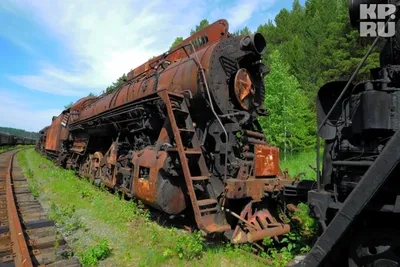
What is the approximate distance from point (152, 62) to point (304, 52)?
2404 centimetres

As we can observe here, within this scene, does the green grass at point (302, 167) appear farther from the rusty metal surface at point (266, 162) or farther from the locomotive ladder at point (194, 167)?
the locomotive ladder at point (194, 167)

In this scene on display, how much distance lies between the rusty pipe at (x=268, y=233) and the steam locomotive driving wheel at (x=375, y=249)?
1840mm

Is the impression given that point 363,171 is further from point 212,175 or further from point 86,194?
point 86,194

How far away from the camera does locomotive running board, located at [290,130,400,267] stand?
216 cm

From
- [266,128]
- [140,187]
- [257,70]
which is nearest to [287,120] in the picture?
[266,128]

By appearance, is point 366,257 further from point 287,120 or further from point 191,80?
point 287,120

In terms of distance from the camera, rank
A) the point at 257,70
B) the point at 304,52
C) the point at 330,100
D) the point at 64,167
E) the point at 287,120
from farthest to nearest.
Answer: the point at 304,52 < the point at 287,120 < the point at 64,167 < the point at 257,70 < the point at 330,100

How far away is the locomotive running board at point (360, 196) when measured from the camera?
216 cm

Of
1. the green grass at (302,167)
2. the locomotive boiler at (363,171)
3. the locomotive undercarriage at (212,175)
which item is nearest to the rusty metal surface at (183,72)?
the locomotive undercarriage at (212,175)

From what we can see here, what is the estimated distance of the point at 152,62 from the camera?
26.6 ft

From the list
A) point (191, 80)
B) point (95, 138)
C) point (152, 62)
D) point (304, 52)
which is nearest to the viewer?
point (191, 80)

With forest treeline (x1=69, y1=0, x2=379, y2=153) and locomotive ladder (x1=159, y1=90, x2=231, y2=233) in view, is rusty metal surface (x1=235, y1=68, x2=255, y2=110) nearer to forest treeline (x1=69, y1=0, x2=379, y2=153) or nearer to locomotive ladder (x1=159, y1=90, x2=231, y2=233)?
locomotive ladder (x1=159, y1=90, x2=231, y2=233)

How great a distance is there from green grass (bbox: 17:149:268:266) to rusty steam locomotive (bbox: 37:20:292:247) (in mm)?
326

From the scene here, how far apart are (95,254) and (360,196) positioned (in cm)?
349
